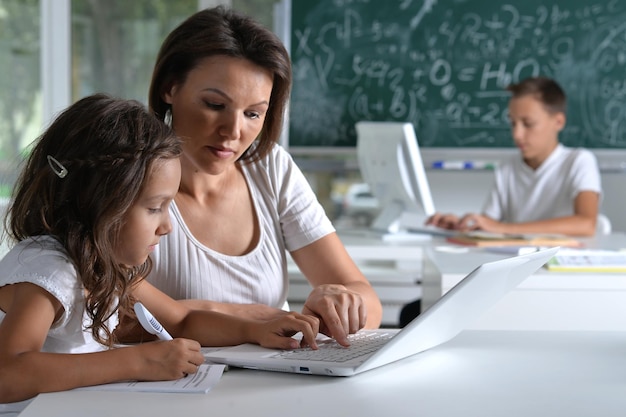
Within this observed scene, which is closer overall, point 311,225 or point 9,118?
point 311,225

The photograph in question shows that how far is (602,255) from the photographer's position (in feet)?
7.84

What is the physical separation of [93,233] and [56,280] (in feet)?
0.31

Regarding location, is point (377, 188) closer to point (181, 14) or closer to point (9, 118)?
point (181, 14)

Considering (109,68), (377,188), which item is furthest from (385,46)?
(109,68)

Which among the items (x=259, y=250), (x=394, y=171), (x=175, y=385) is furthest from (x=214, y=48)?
(x=394, y=171)

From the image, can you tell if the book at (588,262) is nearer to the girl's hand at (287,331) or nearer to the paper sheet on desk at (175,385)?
the girl's hand at (287,331)

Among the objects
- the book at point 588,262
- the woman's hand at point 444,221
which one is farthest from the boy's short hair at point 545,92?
the book at point 588,262

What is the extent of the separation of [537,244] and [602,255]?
0.36 metres

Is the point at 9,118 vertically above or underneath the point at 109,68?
underneath

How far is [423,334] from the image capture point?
3.97 feet

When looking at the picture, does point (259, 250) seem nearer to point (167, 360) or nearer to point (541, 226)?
point (167, 360)

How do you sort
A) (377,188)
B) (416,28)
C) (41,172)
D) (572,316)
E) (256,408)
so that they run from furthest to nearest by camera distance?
(416,28) < (377,188) < (572,316) < (41,172) < (256,408)

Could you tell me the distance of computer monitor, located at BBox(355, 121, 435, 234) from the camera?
3.29m

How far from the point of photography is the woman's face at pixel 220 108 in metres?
1.65
